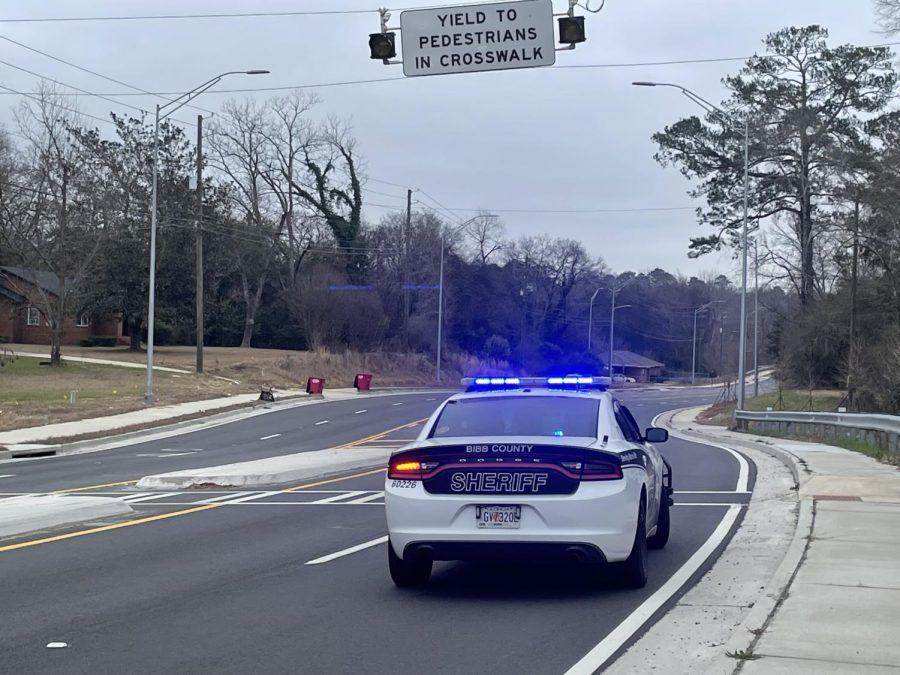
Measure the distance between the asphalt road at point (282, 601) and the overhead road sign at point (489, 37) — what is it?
6.29 metres

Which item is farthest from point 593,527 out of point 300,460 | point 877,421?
point 877,421

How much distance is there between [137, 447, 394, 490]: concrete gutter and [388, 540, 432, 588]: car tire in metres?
9.54

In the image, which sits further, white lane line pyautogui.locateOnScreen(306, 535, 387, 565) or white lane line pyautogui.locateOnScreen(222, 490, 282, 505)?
white lane line pyautogui.locateOnScreen(222, 490, 282, 505)

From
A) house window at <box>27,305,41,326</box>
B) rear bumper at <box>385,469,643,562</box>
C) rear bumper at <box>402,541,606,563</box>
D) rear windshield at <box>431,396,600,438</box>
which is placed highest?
house window at <box>27,305,41,326</box>

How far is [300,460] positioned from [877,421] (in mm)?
12313

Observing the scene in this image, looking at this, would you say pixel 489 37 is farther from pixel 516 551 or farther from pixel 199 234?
pixel 199 234

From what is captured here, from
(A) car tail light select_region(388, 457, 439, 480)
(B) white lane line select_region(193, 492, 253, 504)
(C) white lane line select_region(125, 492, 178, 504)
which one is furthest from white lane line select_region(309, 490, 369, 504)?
(A) car tail light select_region(388, 457, 439, 480)

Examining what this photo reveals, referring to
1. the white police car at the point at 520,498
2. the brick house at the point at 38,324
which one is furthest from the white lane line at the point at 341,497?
the brick house at the point at 38,324

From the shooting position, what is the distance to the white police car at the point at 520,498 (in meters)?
8.38

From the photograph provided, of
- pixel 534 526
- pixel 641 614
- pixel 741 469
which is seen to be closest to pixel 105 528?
pixel 534 526

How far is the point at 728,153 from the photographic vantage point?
5591 cm

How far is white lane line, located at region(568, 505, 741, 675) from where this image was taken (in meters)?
6.71

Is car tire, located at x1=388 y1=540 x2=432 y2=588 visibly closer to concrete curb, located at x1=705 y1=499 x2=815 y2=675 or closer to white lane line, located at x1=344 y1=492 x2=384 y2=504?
concrete curb, located at x1=705 y1=499 x2=815 y2=675

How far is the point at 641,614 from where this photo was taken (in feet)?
26.5
